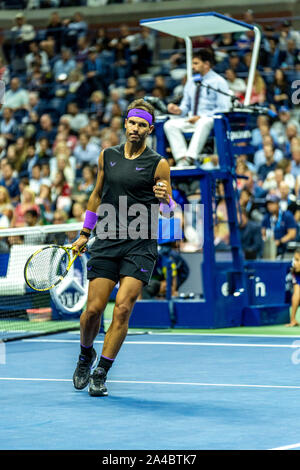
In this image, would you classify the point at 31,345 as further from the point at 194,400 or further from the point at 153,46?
the point at 153,46

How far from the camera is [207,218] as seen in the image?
1285cm

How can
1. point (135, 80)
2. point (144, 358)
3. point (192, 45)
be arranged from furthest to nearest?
point (135, 80)
point (192, 45)
point (144, 358)

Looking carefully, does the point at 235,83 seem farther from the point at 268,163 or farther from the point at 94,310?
the point at 94,310

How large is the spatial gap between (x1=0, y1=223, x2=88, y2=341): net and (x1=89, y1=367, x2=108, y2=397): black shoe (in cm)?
514

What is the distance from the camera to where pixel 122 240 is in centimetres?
752

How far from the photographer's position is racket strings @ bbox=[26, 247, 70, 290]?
7871mm

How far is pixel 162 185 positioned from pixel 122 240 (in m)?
0.58

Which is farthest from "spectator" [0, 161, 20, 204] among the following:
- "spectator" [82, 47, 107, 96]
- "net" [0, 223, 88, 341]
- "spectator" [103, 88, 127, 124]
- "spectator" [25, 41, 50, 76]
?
"net" [0, 223, 88, 341]

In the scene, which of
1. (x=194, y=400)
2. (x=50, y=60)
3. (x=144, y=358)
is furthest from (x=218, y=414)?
(x=50, y=60)

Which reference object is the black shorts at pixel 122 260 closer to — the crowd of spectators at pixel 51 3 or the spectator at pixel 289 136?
the spectator at pixel 289 136

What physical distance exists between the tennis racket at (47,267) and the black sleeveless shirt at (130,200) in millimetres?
511

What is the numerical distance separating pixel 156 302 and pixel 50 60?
14.3 meters

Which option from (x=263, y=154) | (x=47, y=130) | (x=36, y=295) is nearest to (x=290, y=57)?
(x=263, y=154)

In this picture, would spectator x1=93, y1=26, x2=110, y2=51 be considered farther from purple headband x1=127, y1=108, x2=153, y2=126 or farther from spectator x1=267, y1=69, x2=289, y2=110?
purple headband x1=127, y1=108, x2=153, y2=126
